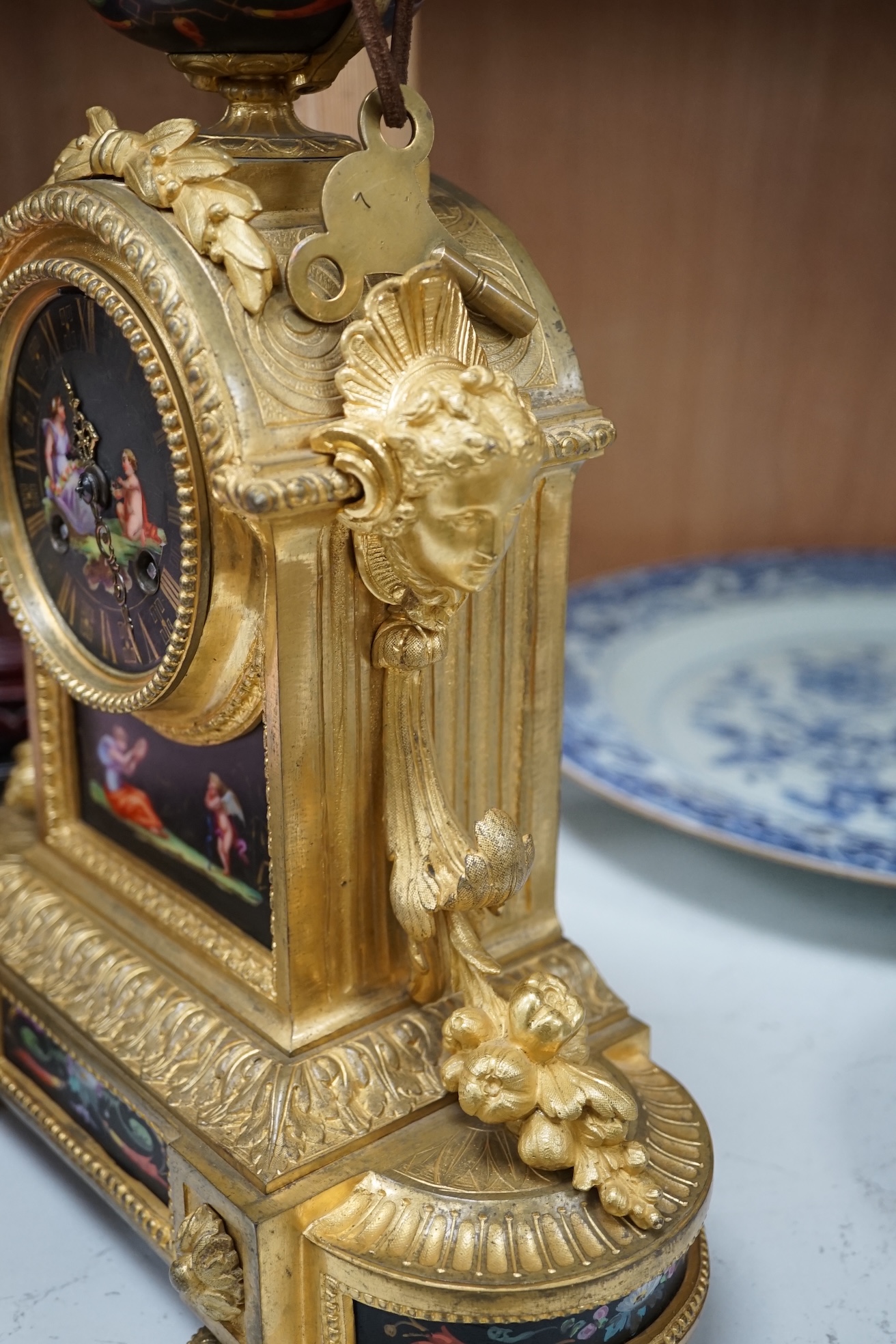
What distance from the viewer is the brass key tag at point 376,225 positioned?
0.64 m

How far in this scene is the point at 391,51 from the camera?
651 millimetres

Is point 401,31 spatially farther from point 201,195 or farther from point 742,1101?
point 742,1101

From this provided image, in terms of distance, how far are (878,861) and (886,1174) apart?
290 mm

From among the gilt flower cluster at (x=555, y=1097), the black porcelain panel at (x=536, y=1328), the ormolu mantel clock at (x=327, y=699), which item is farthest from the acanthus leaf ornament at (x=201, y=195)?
the black porcelain panel at (x=536, y=1328)

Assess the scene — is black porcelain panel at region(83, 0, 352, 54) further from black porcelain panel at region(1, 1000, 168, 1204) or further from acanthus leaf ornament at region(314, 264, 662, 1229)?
black porcelain panel at region(1, 1000, 168, 1204)

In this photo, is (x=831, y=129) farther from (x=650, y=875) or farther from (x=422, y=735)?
(x=422, y=735)

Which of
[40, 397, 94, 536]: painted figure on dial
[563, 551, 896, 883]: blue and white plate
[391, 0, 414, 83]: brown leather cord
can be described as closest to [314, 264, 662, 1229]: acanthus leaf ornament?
[391, 0, 414, 83]: brown leather cord

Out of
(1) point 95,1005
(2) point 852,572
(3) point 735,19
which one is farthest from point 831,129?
(1) point 95,1005

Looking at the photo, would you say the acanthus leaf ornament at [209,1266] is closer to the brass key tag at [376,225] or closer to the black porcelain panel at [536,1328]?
the black porcelain panel at [536,1328]

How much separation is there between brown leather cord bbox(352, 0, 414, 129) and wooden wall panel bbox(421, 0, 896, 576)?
0.84 metres

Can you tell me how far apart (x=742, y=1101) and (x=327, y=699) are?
1.54 ft

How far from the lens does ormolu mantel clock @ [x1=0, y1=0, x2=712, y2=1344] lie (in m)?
0.64

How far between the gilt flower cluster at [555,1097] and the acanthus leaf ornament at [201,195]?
15.1 inches

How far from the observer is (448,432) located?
0.61 metres
